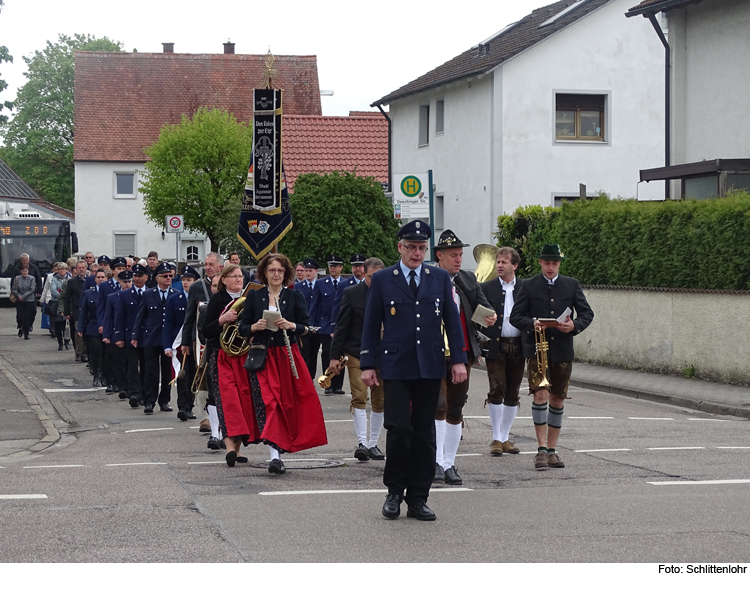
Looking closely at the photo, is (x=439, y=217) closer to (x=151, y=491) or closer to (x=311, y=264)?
(x=311, y=264)

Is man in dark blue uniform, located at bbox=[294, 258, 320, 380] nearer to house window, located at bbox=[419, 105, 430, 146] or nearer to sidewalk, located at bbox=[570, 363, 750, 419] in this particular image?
sidewalk, located at bbox=[570, 363, 750, 419]

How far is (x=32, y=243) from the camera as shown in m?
45.2

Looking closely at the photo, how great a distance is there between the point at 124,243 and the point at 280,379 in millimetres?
56054

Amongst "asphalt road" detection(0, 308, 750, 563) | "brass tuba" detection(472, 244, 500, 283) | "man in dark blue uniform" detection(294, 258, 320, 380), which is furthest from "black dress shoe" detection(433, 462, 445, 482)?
"man in dark blue uniform" detection(294, 258, 320, 380)

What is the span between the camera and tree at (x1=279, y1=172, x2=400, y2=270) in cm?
3222

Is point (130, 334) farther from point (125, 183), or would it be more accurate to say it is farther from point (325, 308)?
point (125, 183)

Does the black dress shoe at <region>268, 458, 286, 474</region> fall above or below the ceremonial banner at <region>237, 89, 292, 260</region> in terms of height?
below

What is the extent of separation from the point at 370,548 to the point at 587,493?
2.59 meters

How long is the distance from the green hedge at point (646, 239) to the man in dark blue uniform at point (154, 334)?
8.62 meters

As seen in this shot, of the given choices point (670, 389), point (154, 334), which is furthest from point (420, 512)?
point (670, 389)

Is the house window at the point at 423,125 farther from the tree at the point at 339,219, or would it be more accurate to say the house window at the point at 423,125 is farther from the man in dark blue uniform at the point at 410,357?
the man in dark blue uniform at the point at 410,357

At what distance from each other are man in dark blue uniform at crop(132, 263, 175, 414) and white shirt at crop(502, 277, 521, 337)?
5.63 metres

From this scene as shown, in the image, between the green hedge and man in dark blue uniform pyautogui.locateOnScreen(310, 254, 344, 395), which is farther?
man in dark blue uniform pyautogui.locateOnScreen(310, 254, 344, 395)

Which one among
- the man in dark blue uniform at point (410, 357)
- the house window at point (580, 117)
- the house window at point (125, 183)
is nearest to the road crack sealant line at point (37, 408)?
the man in dark blue uniform at point (410, 357)
